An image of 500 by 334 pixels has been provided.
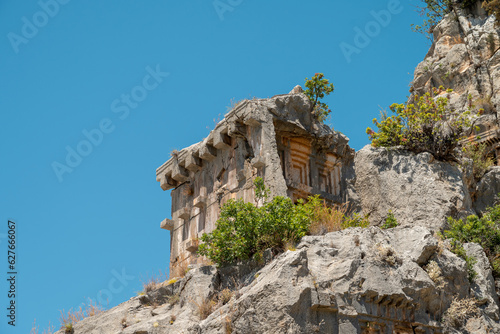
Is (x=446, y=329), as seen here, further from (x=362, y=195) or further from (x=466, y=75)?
(x=466, y=75)

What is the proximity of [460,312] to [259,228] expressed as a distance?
4516 millimetres

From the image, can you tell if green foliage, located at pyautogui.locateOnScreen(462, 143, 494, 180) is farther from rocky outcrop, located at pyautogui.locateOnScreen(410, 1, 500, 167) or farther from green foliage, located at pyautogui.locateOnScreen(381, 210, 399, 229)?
green foliage, located at pyautogui.locateOnScreen(381, 210, 399, 229)

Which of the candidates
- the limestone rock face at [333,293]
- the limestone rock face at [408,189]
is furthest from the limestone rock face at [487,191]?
the limestone rock face at [333,293]

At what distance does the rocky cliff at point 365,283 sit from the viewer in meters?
12.9

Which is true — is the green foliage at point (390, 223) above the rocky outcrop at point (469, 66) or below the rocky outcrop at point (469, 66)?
below

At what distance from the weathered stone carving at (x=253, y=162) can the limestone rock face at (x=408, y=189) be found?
2.29ft

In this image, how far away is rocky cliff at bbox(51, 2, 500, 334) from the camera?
507 inches

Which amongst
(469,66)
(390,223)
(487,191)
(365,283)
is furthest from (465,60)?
(365,283)

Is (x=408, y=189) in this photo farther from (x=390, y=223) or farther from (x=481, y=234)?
(x=481, y=234)

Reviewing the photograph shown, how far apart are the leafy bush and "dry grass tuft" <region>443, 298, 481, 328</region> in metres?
2.99

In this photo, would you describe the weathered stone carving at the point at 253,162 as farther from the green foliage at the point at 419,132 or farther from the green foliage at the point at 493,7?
the green foliage at the point at 493,7

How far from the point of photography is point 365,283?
1359 centimetres

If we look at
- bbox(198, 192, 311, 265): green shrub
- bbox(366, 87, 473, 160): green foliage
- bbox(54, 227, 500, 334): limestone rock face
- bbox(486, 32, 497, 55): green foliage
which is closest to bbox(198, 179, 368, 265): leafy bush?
→ bbox(198, 192, 311, 265): green shrub

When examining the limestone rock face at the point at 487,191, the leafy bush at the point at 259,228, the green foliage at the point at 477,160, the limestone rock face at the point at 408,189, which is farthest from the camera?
the green foliage at the point at 477,160
